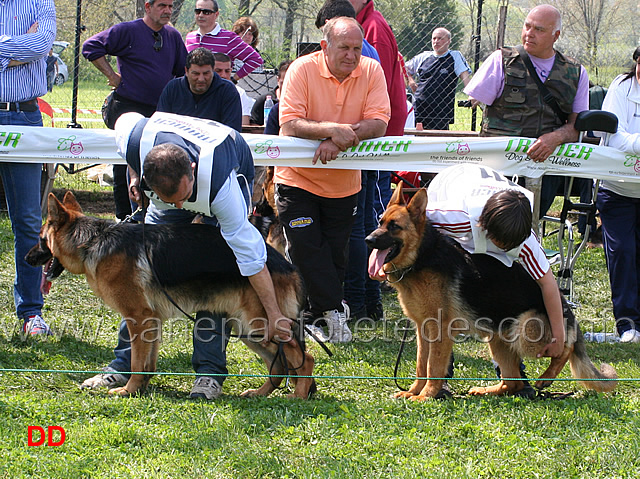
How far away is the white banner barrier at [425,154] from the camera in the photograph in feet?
17.9

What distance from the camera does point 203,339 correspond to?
4.39 m

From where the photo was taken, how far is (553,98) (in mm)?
5625

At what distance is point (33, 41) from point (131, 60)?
168cm

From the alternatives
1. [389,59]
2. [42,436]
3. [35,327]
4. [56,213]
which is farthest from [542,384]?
[35,327]

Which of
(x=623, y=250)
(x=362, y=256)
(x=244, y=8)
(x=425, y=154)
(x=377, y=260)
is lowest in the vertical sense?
(x=362, y=256)

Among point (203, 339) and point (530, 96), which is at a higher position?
point (530, 96)

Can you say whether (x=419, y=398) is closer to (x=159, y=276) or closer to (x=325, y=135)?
(x=159, y=276)

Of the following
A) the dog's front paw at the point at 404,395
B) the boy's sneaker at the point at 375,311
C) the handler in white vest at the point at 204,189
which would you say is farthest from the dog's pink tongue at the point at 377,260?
the boy's sneaker at the point at 375,311

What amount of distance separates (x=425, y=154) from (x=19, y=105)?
10.5ft

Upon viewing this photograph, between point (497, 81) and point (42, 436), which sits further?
point (497, 81)

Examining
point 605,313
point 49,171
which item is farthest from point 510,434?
point 49,171

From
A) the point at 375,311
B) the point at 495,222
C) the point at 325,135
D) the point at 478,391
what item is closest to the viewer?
the point at 495,222

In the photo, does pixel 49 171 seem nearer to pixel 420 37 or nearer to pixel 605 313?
pixel 605 313

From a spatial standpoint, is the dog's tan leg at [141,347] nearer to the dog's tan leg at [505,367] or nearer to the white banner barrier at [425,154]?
the white banner barrier at [425,154]
